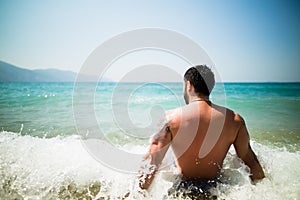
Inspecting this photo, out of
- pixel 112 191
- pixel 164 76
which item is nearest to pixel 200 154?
pixel 112 191

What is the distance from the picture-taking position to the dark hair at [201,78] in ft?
8.09

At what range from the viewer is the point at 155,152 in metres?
2.35

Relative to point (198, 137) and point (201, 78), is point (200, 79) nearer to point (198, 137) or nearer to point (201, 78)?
point (201, 78)

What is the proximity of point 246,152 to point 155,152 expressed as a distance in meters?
1.13

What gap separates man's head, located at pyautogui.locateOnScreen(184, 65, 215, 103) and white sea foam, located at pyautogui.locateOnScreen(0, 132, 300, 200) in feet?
3.44

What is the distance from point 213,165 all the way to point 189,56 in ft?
9.80

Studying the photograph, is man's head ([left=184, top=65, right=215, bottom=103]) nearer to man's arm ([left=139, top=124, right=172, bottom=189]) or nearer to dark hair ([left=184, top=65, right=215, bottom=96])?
dark hair ([left=184, top=65, right=215, bottom=96])

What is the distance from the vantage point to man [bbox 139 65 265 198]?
2354mm

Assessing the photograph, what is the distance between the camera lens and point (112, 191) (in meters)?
2.74

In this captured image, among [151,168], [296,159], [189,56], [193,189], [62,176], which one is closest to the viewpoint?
[151,168]

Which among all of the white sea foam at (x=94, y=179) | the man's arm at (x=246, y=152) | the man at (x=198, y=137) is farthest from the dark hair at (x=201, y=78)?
the white sea foam at (x=94, y=179)

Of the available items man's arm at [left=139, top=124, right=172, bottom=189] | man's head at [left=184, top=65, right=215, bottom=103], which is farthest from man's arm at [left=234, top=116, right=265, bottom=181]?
man's arm at [left=139, top=124, right=172, bottom=189]

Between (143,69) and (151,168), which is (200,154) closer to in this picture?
(151,168)

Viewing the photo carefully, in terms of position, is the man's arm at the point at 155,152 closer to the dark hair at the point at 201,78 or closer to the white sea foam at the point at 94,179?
the white sea foam at the point at 94,179
